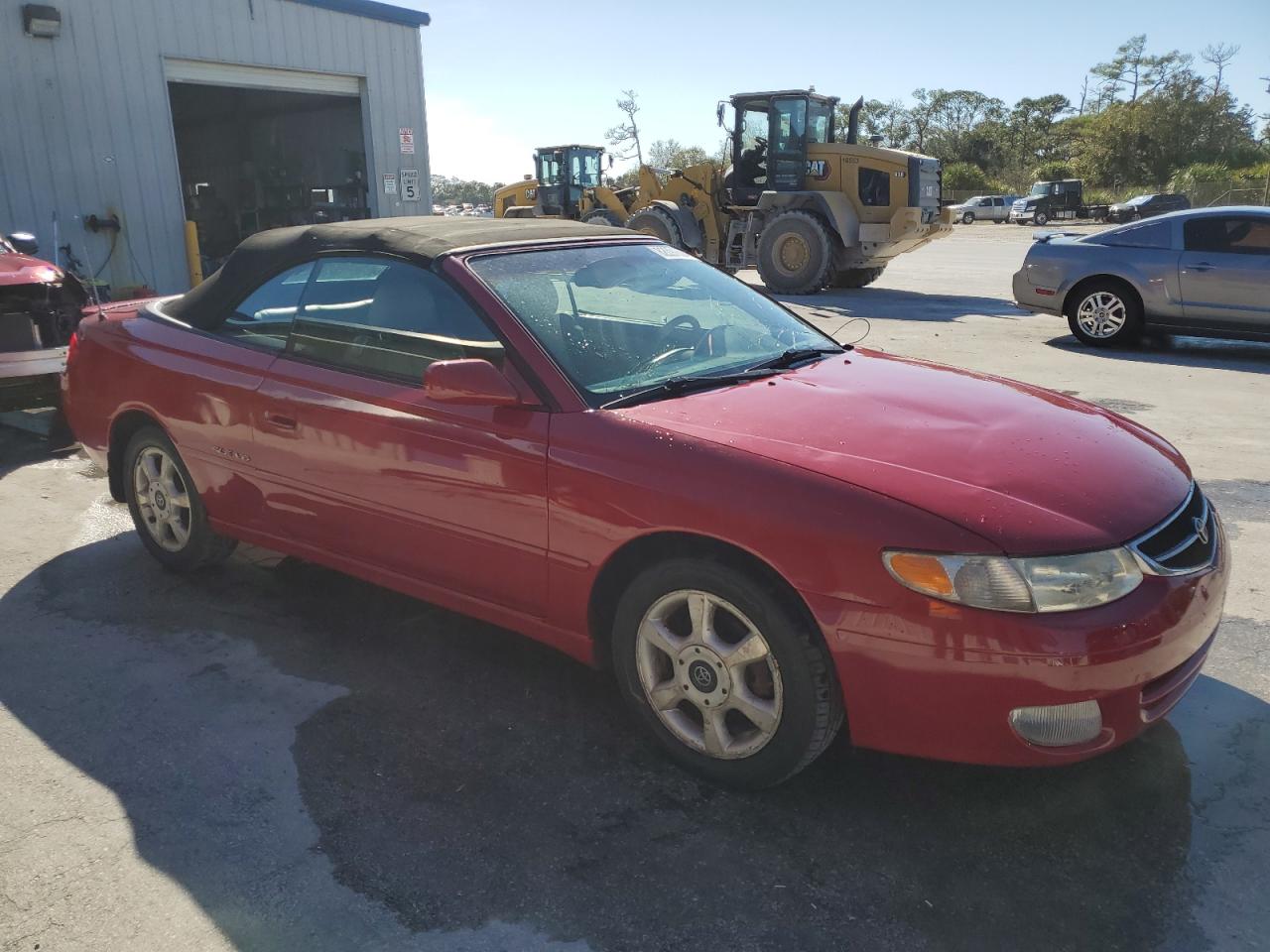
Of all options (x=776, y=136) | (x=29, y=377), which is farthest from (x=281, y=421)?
(x=776, y=136)

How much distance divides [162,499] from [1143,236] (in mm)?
9483

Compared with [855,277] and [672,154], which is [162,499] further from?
[672,154]

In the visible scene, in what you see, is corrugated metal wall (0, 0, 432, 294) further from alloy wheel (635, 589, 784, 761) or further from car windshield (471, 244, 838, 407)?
alloy wheel (635, 589, 784, 761)

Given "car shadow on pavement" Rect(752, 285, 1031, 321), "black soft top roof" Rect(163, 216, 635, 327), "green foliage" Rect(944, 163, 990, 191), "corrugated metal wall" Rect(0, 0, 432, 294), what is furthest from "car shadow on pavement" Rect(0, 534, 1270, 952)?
"green foliage" Rect(944, 163, 990, 191)

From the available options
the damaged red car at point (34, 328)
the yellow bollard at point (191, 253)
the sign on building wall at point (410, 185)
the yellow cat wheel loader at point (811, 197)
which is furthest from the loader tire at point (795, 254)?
the damaged red car at point (34, 328)

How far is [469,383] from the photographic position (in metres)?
2.90

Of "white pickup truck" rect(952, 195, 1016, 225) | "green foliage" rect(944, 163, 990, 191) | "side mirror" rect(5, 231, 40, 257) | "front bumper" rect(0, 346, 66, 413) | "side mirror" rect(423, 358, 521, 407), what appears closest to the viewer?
"side mirror" rect(423, 358, 521, 407)

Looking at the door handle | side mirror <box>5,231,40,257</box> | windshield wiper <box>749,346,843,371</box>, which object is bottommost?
the door handle

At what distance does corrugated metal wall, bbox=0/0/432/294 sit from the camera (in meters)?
10.9

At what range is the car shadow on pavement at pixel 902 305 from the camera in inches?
524

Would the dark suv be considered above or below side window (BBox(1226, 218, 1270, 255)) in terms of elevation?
above

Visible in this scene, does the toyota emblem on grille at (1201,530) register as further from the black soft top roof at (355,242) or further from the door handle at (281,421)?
the door handle at (281,421)

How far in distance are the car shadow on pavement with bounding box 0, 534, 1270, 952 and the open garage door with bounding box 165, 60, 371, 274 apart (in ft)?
42.7

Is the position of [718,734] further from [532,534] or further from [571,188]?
[571,188]
